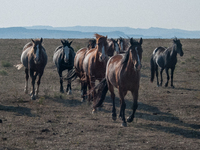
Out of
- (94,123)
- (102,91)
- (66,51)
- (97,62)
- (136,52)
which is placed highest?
(136,52)

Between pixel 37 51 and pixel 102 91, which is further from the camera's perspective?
pixel 37 51

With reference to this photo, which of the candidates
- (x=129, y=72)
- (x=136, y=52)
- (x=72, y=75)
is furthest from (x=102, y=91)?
(x=72, y=75)

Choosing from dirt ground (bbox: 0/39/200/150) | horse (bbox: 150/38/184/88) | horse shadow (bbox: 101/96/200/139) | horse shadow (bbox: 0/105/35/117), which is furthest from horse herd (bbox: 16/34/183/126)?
horse shadow (bbox: 0/105/35/117)

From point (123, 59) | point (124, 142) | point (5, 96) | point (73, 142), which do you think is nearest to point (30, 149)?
point (73, 142)

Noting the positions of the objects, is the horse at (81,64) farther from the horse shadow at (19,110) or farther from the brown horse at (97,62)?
the horse shadow at (19,110)

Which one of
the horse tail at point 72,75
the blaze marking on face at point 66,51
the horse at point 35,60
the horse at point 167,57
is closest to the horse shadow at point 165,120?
the horse tail at point 72,75

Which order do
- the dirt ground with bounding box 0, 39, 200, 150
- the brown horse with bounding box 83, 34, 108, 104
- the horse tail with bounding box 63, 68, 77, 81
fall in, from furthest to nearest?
the horse tail with bounding box 63, 68, 77, 81, the brown horse with bounding box 83, 34, 108, 104, the dirt ground with bounding box 0, 39, 200, 150

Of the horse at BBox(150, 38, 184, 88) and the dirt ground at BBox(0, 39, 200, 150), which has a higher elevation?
the horse at BBox(150, 38, 184, 88)

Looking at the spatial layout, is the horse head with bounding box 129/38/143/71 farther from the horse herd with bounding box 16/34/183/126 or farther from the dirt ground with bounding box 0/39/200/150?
the dirt ground with bounding box 0/39/200/150

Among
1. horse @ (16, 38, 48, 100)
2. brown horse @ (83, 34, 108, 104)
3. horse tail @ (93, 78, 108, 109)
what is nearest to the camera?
horse tail @ (93, 78, 108, 109)

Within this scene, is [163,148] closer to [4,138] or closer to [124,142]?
[124,142]

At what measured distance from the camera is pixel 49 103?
10.9 m

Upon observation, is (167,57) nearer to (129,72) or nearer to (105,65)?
(105,65)

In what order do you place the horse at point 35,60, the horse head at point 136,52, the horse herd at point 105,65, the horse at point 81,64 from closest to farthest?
1. the horse head at point 136,52
2. the horse herd at point 105,65
3. the horse at point 35,60
4. the horse at point 81,64
